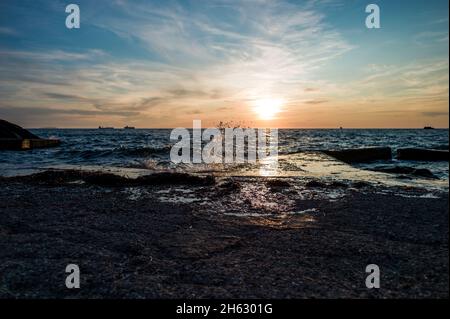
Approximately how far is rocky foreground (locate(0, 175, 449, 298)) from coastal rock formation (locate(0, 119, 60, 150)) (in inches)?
1005

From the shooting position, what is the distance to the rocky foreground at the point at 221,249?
13.1ft

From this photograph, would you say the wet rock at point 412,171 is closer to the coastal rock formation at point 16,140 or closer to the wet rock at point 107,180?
the wet rock at point 107,180

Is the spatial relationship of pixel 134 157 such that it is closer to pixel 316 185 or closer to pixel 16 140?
pixel 16 140

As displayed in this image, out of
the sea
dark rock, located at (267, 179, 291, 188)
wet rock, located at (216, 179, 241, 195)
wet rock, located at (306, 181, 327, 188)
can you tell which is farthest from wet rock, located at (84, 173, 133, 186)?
wet rock, located at (306, 181, 327, 188)

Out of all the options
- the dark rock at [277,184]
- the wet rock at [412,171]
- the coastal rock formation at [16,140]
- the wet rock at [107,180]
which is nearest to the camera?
the dark rock at [277,184]

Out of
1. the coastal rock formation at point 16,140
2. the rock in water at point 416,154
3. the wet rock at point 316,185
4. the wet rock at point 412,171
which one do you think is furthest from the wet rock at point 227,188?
the coastal rock formation at point 16,140

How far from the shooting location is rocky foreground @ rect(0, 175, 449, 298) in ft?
13.1

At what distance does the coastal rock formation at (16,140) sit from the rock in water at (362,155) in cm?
2889

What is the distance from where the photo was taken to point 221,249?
555cm

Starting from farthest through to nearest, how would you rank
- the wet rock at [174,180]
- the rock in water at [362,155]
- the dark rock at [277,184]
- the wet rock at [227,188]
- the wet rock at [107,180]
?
the rock in water at [362,155]
the wet rock at [174,180]
the wet rock at [107,180]
the dark rock at [277,184]
the wet rock at [227,188]

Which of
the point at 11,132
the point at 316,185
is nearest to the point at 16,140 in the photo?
the point at 11,132

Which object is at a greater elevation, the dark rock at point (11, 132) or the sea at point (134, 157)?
the dark rock at point (11, 132)

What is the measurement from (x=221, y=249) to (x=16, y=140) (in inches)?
1269
